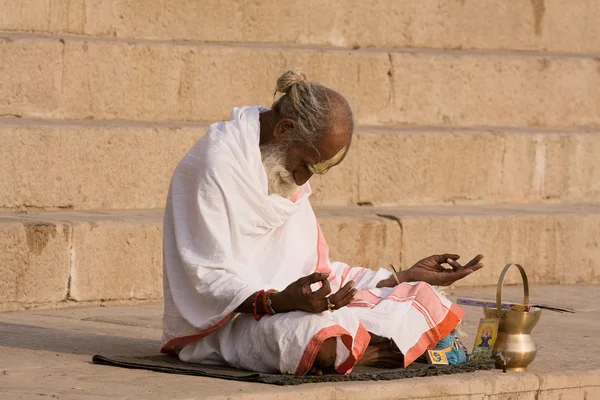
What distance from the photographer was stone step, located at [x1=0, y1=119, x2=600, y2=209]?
23.3 feet

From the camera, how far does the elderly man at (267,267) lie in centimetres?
469

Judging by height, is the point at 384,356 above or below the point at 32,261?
below

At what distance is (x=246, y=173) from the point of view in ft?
16.1

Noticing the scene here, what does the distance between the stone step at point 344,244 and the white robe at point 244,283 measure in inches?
67.3

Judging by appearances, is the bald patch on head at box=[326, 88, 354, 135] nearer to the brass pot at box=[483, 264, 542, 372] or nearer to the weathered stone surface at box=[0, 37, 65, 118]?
the brass pot at box=[483, 264, 542, 372]

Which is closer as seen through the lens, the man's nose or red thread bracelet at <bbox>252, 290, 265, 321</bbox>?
red thread bracelet at <bbox>252, 290, 265, 321</bbox>

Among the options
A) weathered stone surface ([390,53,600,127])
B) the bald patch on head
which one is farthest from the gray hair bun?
weathered stone surface ([390,53,600,127])

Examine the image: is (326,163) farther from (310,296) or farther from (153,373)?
(153,373)

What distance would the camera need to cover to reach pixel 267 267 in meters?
5.08

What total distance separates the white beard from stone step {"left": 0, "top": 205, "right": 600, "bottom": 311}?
1.92 metres

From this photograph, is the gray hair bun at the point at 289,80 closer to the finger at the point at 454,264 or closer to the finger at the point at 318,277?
the finger at the point at 318,277

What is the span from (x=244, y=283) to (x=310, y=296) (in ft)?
1.15

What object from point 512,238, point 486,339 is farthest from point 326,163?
point 512,238

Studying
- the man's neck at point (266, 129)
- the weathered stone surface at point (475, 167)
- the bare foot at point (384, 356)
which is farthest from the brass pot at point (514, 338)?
the weathered stone surface at point (475, 167)
